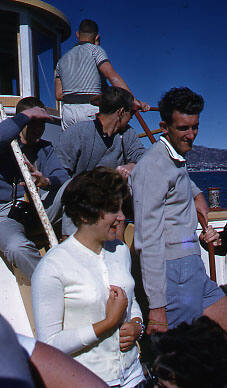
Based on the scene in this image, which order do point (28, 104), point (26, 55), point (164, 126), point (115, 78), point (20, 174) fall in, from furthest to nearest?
point (26, 55), point (115, 78), point (28, 104), point (20, 174), point (164, 126)

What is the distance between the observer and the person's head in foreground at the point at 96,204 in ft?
6.90

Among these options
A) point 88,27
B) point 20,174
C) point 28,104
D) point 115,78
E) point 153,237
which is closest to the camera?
point 153,237

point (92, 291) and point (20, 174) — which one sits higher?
point (20, 174)

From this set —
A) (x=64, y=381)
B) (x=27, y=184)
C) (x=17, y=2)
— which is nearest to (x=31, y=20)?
(x=17, y=2)

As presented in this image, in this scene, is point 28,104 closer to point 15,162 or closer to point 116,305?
point 15,162

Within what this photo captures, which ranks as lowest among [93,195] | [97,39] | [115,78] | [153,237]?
[153,237]

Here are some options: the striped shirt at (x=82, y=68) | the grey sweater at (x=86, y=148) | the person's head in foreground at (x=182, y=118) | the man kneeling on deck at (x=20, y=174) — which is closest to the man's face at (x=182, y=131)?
the person's head in foreground at (x=182, y=118)

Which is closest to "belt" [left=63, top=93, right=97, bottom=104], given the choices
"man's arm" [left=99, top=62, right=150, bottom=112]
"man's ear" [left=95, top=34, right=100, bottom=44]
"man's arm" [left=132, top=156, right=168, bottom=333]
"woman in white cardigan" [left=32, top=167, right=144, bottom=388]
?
"man's arm" [left=99, top=62, right=150, bottom=112]

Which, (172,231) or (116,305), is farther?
(172,231)

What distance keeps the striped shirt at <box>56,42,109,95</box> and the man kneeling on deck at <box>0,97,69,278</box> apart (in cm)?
117

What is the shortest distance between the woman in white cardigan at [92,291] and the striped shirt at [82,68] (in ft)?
8.28

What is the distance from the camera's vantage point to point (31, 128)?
10.9ft

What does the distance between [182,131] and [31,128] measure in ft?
4.31

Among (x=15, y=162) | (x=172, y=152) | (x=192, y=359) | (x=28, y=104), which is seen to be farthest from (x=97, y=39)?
(x=192, y=359)
